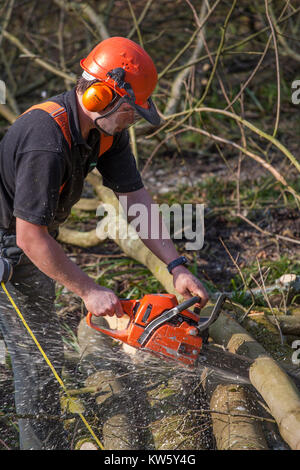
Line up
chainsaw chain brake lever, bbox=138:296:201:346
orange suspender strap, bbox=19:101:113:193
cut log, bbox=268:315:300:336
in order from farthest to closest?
cut log, bbox=268:315:300:336 < chainsaw chain brake lever, bbox=138:296:201:346 < orange suspender strap, bbox=19:101:113:193

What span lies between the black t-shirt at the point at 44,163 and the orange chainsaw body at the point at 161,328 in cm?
61

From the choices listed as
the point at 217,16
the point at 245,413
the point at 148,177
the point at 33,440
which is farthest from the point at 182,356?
the point at 217,16

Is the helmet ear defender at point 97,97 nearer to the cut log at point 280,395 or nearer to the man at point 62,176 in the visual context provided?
the man at point 62,176

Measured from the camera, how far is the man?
2.21m

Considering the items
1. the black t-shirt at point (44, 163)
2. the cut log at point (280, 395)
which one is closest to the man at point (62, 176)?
the black t-shirt at point (44, 163)

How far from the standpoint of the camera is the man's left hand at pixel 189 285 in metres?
2.63

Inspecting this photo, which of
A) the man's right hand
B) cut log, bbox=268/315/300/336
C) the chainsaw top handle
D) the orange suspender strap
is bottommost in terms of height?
cut log, bbox=268/315/300/336

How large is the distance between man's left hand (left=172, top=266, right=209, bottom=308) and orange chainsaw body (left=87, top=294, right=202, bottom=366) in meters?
0.14

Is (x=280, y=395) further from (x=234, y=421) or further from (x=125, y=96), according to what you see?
(x=125, y=96)

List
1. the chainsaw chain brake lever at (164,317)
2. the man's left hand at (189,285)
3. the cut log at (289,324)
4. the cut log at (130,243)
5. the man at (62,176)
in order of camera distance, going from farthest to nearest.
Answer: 1. the cut log at (130,243)
2. the cut log at (289,324)
3. the man's left hand at (189,285)
4. the chainsaw chain brake lever at (164,317)
5. the man at (62,176)

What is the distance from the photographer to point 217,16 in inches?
308

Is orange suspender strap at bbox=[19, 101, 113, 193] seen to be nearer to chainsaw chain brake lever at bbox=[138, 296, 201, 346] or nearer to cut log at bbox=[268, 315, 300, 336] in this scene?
chainsaw chain brake lever at bbox=[138, 296, 201, 346]

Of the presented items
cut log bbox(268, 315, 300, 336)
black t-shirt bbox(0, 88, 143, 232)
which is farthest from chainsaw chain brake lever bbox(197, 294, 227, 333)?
black t-shirt bbox(0, 88, 143, 232)

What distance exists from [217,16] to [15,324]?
641cm
